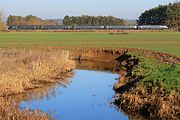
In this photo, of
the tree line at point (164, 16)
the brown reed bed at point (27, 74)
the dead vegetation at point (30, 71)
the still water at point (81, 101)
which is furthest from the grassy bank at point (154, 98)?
the tree line at point (164, 16)

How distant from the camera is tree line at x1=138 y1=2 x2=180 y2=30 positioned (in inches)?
6122

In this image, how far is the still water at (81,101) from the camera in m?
18.2

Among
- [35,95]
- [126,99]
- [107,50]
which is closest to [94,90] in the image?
[35,95]

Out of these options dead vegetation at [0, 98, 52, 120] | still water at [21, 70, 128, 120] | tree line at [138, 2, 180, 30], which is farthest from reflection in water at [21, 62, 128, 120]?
tree line at [138, 2, 180, 30]

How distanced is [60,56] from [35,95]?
11.7 meters

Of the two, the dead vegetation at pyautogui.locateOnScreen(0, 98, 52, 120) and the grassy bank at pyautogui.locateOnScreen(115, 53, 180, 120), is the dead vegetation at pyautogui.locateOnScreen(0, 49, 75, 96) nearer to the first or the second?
the grassy bank at pyautogui.locateOnScreen(115, 53, 180, 120)

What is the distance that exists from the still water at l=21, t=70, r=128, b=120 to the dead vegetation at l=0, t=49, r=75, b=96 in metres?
1.18

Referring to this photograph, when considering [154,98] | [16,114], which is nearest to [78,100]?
[154,98]

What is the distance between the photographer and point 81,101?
21953 mm

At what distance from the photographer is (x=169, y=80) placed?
20.3m

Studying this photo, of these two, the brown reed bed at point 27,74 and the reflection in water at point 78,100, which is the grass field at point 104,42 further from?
the reflection in water at point 78,100

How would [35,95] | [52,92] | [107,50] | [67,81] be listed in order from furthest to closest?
[107,50]
[67,81]
[52,92]
[35,95]

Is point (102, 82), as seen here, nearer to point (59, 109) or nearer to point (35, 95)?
point (35, 95)

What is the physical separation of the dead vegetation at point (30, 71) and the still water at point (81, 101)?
46.4 inches
